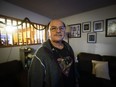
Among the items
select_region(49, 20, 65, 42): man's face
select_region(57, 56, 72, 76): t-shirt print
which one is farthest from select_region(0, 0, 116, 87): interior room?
select_region(49, 20, 65, 42): man's face

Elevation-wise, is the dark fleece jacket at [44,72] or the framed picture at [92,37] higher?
the framed picture at [92,37]

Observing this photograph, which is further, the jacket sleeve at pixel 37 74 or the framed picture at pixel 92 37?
the framed picture at pixel 92 37

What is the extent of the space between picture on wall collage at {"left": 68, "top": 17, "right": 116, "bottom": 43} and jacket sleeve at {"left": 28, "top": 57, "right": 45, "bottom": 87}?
104 inches

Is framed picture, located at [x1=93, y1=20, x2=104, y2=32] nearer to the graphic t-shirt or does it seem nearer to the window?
the window

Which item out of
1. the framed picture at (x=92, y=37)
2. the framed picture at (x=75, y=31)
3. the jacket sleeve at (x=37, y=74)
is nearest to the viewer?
the jacket sleeve at (x=37, y=74)

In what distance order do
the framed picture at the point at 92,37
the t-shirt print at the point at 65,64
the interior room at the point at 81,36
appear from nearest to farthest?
1. the t-shirt print at the point at 65,64
2. the interior room at the point at 81,36
3. the framed picture at the point at 92,37

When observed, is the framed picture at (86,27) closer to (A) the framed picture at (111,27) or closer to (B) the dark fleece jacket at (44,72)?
(A) the framed picture at (111,27)

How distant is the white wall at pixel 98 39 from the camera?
8.81 ft

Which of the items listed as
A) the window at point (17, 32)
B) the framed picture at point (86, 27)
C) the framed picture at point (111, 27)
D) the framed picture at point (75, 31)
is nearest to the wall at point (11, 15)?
the window at point (17, 32)

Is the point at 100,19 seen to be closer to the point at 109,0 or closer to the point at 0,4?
the point at 109,0

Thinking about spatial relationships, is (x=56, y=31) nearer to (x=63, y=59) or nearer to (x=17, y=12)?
(x=63, y=59)

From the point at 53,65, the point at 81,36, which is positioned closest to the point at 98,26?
the point at 81,36

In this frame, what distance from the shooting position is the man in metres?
0.86

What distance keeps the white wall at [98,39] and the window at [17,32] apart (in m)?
1.59
